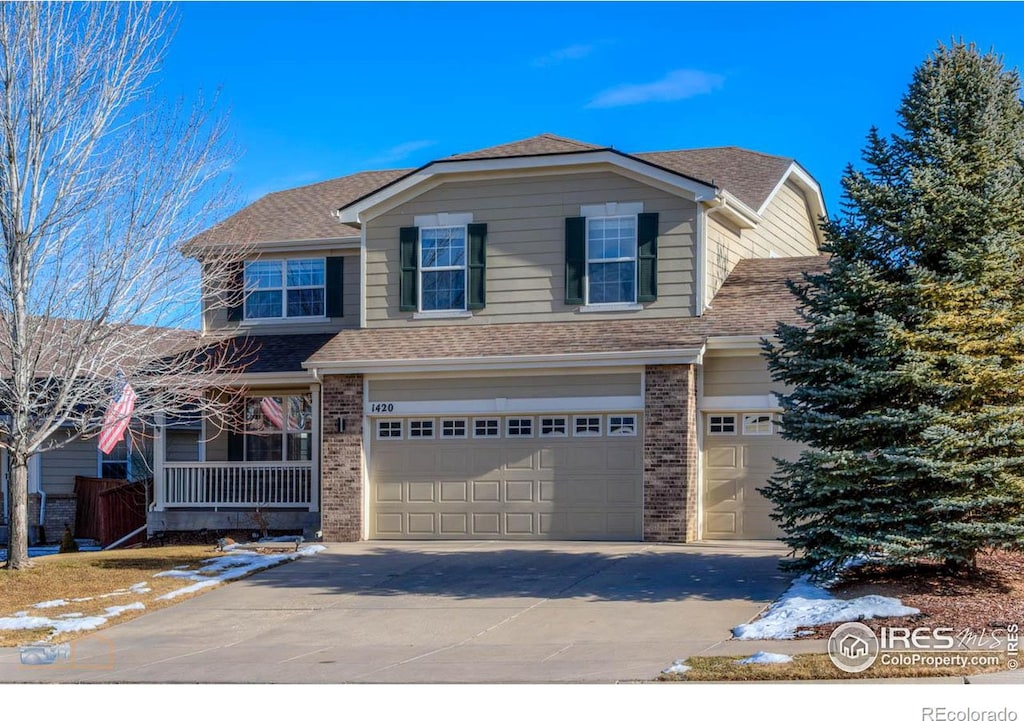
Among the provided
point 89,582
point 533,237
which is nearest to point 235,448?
point 89,582

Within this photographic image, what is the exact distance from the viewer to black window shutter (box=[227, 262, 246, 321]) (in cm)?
2431

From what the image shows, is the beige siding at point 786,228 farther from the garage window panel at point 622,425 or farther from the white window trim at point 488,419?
the white window trim at point 488,419

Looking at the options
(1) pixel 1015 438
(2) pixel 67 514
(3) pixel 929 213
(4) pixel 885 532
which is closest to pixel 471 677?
(4) pixel 885 532

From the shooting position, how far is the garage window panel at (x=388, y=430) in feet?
71.8

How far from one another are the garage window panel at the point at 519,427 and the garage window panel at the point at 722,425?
3028mm

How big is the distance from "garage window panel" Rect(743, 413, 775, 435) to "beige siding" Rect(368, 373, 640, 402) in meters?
1.87

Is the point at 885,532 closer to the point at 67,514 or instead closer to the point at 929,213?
the point at 929,213

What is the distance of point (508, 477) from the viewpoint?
832 inches

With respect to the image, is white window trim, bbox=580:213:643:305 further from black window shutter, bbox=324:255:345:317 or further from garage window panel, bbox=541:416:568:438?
black window shutter, bbox=324:255:345:317

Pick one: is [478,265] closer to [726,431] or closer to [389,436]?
[389,436]

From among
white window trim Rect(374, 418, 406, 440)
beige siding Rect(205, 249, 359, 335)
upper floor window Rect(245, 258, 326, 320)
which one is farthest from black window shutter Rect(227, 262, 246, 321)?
white window trim Rect(374, 418, 406, 440)

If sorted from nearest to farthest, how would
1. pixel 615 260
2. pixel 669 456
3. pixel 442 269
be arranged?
pixel 669 456, pixel 615 260, pixel 442 269

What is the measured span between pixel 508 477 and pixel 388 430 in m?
2.39

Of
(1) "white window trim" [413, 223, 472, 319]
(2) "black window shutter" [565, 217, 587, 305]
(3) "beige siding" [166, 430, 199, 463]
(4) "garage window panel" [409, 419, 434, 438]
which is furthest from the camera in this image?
(3) "beige siding" [166, 430, 199, 463]
